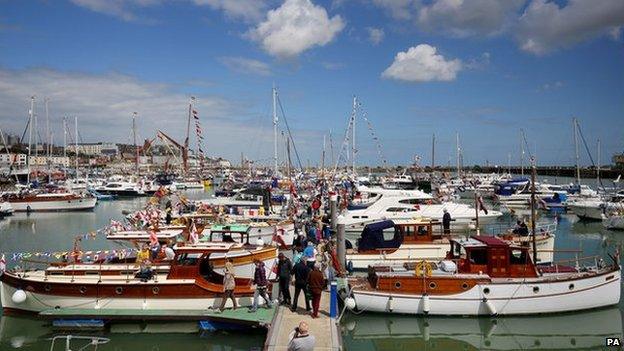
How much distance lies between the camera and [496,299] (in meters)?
16.9

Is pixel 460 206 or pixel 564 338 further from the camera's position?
pixel 460 206

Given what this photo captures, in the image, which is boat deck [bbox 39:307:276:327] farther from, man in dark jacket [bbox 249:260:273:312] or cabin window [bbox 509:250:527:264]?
cabin window [bbox 509:250:527:264]

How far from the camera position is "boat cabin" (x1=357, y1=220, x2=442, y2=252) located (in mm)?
22781

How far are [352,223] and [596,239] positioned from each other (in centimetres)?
1692

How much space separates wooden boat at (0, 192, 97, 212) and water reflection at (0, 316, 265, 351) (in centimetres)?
4294

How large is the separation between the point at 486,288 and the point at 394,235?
671 cm

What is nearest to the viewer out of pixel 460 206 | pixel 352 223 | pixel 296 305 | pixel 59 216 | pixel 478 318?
pixel 296 305

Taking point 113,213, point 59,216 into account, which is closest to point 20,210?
point 59,216

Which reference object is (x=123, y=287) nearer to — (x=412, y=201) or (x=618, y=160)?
(x=412, y=201)

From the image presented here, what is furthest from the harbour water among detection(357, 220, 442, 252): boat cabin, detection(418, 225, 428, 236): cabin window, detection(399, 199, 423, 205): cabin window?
detection(399, 199, 423, 205): cabin window

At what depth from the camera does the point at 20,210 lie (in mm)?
55000

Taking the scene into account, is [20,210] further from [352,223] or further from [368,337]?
[368,337]

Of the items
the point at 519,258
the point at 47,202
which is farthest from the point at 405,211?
the point at 47,202

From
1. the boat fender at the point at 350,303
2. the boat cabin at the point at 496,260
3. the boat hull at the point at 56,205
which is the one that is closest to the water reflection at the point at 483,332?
the boat fender at the point at 350,303
